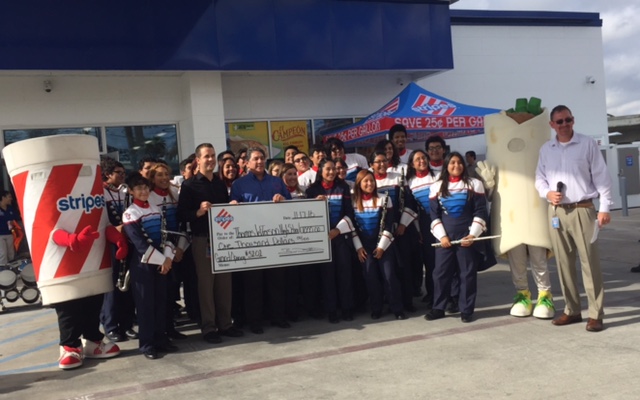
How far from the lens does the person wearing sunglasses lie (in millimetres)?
5516

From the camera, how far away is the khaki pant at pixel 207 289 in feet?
19.9

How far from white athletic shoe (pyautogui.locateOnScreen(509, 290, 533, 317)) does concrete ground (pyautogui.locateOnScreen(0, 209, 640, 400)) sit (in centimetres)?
14

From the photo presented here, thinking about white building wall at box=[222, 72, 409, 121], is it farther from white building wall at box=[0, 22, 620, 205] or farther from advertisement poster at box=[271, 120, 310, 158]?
advertisement poster at box=[271, 120, 310, 158]

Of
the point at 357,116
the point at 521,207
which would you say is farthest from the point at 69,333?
the point at 357,116

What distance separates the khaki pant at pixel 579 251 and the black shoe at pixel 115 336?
447 centimetres

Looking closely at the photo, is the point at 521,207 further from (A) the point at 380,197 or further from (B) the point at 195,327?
(B) the point at 195,327

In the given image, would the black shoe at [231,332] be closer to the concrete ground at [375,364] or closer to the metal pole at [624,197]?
the concrete ground at [375,364]

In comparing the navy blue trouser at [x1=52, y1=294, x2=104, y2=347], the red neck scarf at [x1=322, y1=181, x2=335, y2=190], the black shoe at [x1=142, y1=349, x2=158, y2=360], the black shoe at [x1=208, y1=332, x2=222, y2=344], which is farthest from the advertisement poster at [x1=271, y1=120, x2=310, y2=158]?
the black shoe at [x1=142, y1=349, x2=158, y2=360]

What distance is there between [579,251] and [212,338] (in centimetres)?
360

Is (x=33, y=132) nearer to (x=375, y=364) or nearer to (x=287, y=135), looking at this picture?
(x=287, y=135)

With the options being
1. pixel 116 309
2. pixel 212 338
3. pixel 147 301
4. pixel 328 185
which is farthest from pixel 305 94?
pixel 147 301

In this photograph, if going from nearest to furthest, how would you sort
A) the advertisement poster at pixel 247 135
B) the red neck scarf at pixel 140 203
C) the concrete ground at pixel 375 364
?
the concrete ground at pixel 375 364
the red neck scarf at pixel 140 203
the advertisement poster at pixel 247 135

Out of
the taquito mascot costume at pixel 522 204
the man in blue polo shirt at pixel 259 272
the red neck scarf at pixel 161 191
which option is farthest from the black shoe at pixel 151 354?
the taquito mascot costume at pixel 522 204

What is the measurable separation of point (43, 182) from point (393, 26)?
29.5 feet
